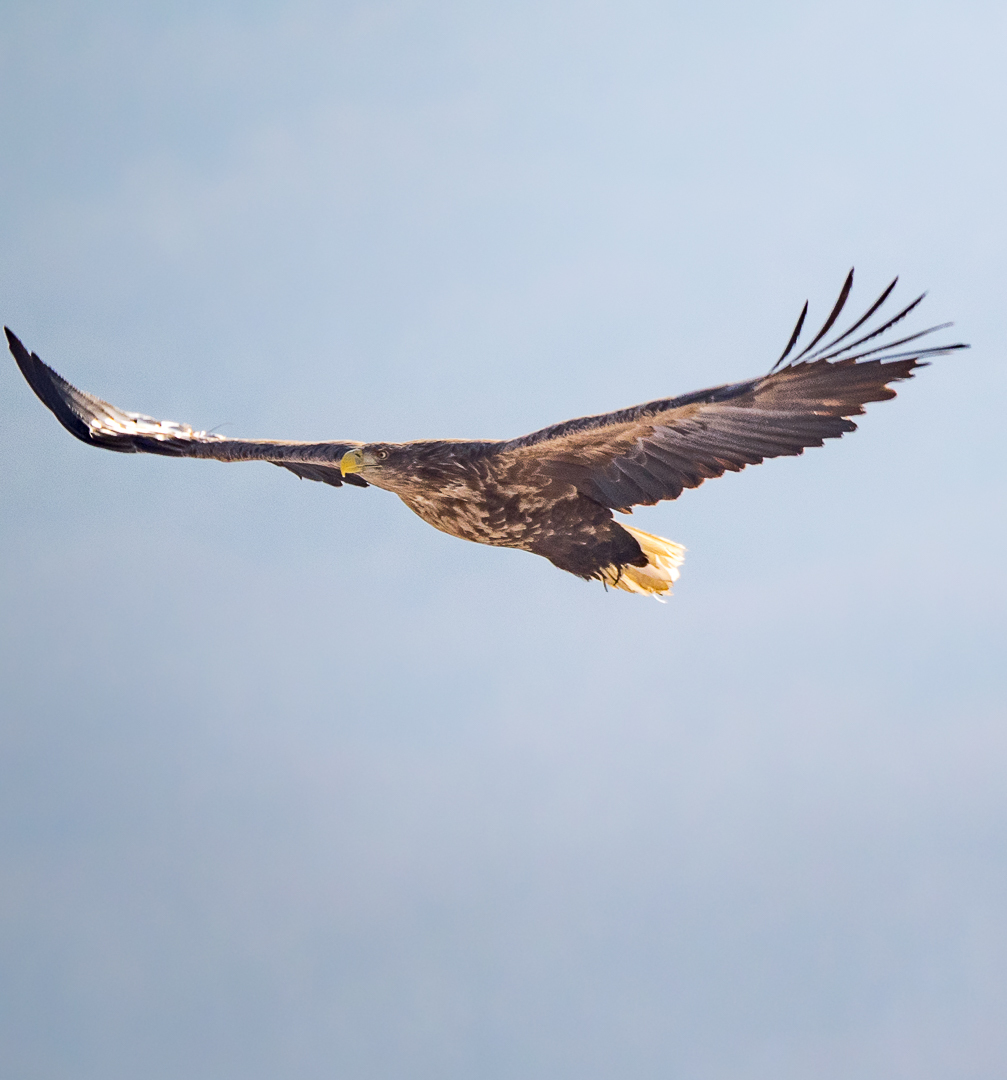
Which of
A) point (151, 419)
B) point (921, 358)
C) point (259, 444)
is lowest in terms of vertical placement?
point (921, 358)

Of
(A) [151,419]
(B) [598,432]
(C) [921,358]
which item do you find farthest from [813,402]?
(A) [151,419]

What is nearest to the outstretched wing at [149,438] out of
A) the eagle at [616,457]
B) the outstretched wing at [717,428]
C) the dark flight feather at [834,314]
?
the eagle at [616,457]

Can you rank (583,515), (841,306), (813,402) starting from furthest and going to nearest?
1. (583,515)
2. (813,402)
3. (841,306)

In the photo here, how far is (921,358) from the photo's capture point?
4.16m

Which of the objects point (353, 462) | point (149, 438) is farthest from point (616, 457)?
point (149, 438)

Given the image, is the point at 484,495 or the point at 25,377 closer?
the point at 484,495

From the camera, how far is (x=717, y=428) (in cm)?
465

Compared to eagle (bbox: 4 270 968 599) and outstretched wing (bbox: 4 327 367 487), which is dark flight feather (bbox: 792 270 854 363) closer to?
eagle (bbox: 4 270 968 599)

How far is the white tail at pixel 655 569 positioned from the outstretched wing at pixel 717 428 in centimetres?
63

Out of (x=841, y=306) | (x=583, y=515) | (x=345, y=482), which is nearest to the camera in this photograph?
(x=841, y=306)

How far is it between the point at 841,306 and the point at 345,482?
263cm

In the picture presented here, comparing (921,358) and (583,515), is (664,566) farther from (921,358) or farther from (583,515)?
(921,358)

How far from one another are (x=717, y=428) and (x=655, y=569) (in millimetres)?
1042

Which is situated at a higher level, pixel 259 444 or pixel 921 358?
pixel 259 444
